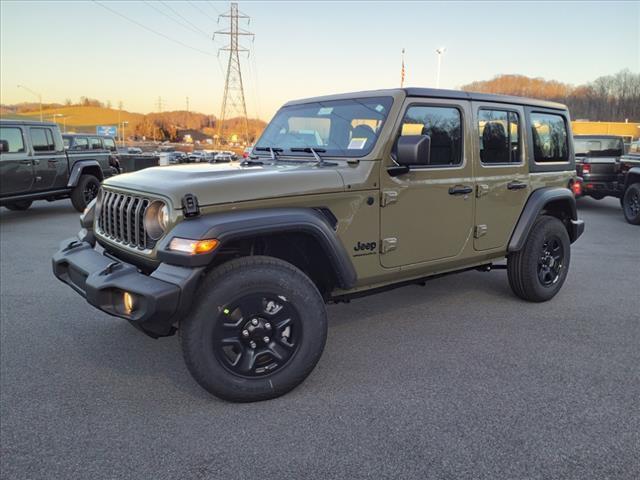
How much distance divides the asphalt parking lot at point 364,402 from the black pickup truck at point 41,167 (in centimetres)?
594

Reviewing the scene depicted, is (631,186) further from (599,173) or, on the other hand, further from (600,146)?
(600,146)

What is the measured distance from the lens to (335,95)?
4.24m

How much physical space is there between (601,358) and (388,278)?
5.53ft

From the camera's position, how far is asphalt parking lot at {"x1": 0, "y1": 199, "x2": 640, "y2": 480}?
2490mm

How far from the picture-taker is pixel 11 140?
9.85 meters

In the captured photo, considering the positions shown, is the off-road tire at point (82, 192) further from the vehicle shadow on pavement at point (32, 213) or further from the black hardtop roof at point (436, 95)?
the black hardtop roof at point (436, 95)

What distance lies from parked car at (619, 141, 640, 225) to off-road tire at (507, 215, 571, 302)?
694 centimetres

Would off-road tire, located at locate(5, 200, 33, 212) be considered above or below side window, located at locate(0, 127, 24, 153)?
below

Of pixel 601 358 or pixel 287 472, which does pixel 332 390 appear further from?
pixel 601 358

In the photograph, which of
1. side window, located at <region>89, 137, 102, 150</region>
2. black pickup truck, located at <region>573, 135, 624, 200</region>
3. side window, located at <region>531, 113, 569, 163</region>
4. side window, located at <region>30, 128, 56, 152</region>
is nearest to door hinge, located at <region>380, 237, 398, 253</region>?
side window, located at <region>531, 113, 569, 163</region>

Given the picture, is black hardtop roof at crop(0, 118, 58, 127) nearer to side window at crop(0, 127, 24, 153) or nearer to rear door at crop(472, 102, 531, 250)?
side window at crop(0, 127, 24, 153)

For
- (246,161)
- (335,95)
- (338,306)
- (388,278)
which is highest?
(335,95)

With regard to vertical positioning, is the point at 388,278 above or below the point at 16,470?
above

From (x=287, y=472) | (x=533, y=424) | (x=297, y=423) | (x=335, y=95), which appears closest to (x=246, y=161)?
(x=335, y=95)
